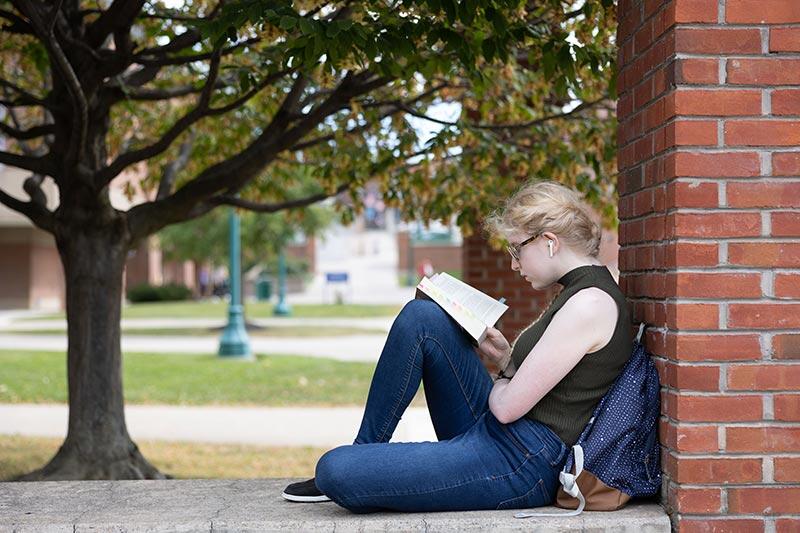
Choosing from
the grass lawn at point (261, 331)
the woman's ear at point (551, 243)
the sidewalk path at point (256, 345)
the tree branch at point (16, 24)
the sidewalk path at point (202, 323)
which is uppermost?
the tree branch at point (16, 24)

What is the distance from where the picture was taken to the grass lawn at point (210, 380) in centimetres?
1270

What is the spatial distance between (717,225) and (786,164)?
11.1 inches

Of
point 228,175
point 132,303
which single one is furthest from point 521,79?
point 132,303

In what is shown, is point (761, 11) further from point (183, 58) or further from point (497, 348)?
point (183, 58)

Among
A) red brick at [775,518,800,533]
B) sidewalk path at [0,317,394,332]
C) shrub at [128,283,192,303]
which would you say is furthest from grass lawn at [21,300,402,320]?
red brick at [775,518,800,533]

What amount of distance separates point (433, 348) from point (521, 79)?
3.85 m

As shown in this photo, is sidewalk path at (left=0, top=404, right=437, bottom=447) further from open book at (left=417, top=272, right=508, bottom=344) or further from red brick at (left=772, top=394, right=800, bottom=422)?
red brick at (left=772, top=394, right=800, bottom=422)

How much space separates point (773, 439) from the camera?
3.21 meters

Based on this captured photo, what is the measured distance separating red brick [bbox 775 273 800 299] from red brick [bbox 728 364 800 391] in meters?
0.22

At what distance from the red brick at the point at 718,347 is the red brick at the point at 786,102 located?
0.69m

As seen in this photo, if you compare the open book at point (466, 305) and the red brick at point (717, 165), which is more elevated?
the red brick at point (717, 165)

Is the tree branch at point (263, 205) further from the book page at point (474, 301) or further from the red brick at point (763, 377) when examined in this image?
the red brick at point (763, 377)

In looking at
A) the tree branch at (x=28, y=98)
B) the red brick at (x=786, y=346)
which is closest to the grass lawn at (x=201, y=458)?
the tree branch at (x=28, y=98)

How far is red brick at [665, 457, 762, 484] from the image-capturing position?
3205mm
